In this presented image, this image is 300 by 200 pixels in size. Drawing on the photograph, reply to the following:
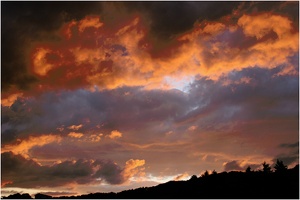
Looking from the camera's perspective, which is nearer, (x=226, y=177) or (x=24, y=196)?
(x=226, y=177)

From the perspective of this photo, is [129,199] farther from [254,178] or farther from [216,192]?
[254,178]

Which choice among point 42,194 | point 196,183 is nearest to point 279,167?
point 196,183

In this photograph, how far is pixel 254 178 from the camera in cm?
5928

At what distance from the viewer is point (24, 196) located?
85.9 meters

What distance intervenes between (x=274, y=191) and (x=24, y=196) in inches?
2602

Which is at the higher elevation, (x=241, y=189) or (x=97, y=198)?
(x=241, y=189)

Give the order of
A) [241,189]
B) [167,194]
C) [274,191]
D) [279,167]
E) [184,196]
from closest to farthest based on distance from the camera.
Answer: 1. [274,191]
2. [241,189]
3. [184,196]
4. [167,194]
5. [279,167]

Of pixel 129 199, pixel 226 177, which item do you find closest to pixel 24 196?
pixel 129 199

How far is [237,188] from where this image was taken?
54.8 meters

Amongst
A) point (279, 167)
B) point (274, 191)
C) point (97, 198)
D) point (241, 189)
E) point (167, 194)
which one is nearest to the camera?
point (274, 191)

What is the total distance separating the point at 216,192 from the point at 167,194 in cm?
1155

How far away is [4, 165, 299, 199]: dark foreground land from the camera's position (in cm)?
4900

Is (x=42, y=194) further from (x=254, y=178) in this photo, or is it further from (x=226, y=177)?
(x=254, y=178)

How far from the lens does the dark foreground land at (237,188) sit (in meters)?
49.0
